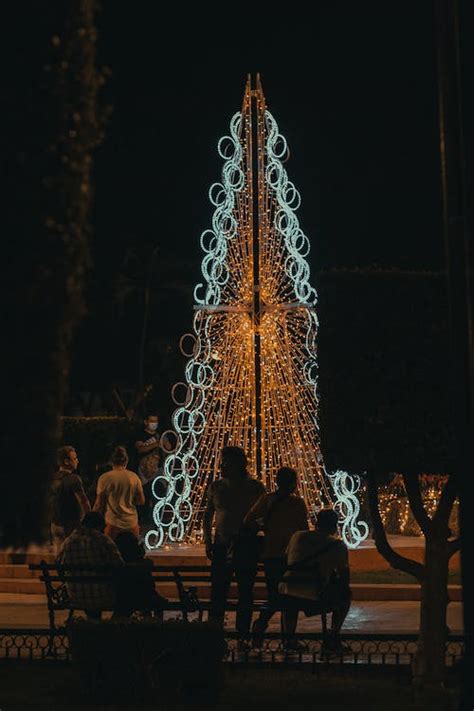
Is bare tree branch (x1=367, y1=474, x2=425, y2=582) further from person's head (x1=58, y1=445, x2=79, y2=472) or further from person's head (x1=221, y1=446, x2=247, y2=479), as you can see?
person's head (x1=58, y1=445, x2=79, y2=472)

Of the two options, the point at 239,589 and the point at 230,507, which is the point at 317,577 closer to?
the point at 239,589

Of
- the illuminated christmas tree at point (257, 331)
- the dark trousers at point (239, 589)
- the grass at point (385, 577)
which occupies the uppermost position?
the illuminated christmas tree at point (257, 331)

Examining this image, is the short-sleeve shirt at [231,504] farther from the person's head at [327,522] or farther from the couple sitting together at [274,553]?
the person's head at [327,522]

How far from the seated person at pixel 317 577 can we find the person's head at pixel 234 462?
891 mm

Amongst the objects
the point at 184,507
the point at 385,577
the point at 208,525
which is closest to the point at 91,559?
the point at 208,525

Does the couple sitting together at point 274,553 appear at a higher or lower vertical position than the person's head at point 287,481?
lower

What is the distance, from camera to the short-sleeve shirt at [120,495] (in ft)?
42.5

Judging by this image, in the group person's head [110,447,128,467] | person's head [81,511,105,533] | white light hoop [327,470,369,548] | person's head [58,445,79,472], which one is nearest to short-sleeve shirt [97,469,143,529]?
person's head [110,447,128,467]

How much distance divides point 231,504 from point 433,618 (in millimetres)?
2564

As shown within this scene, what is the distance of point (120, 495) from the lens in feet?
Answer: 42.5

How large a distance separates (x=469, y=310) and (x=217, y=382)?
8187 millimetres

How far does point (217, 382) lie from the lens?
15289 mm

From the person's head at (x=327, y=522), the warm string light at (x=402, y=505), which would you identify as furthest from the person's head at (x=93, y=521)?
the warm string light at (x=402, y=505)

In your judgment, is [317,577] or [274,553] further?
[274,553]
